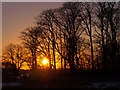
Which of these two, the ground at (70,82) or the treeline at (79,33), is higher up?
the treeline at (79,33)

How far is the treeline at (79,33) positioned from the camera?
120 ft

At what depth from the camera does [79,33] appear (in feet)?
133

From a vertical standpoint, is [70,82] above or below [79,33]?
below

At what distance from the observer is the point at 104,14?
36094mm

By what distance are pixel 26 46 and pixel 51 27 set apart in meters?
9.86

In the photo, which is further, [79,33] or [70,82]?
[79,33]

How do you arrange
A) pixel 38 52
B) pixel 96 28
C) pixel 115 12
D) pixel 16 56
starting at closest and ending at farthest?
pixel 115 12
pixel 96 28
pixel 38 52
pixel 16 56

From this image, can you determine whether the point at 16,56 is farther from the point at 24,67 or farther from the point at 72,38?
the point at 72,38

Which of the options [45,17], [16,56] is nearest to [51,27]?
[45,17]

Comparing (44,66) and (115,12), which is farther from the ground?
(115,12)

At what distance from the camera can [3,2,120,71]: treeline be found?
36.7 m

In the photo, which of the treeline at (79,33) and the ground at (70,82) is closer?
the ground at (70,82)

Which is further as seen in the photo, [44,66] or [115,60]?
[44,66]

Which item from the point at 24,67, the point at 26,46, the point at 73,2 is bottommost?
the point at 24,67
